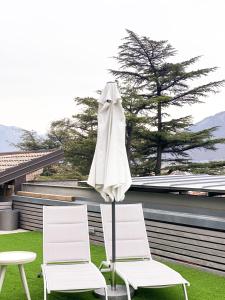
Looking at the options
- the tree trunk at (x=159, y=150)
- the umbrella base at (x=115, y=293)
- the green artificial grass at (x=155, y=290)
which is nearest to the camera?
the umbrella base at (x=115, y=293)

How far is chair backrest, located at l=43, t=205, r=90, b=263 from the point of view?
612cm

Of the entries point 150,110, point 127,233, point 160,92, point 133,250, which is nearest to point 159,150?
point 150,110

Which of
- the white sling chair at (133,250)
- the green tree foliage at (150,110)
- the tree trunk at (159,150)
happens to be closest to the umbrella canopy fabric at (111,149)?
the white sling chair at (133,250)

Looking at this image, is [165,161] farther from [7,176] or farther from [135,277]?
[135,277]

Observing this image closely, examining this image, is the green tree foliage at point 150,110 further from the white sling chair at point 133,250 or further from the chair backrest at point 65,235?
the chair backrest at point 65,235

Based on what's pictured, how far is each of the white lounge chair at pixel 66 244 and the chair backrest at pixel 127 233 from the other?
1.13 ft

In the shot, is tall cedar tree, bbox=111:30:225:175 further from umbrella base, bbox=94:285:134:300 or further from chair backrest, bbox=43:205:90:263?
umbrella base, bbox=94:285:134:300

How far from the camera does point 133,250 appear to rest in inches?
250

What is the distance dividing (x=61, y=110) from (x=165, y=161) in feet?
33.9

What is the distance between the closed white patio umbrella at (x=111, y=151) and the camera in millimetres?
5391

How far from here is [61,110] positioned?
3456cm

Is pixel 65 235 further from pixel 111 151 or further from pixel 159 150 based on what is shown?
pixel 159 150

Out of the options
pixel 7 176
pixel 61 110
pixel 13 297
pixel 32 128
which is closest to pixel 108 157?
pixel 13 297

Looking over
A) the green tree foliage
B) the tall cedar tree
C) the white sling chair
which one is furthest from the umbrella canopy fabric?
the tall cedar tree
